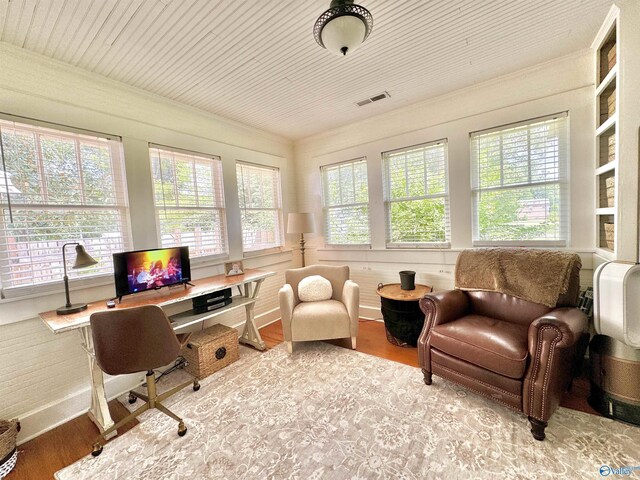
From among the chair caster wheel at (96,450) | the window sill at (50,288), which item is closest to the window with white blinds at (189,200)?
the window sill at (50,288)

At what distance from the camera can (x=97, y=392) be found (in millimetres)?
1831

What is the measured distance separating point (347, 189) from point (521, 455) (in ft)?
10.0

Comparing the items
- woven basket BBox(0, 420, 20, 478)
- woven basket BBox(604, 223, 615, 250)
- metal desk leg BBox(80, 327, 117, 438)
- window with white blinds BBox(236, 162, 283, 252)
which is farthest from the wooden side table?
woven basket BBox(0, 420, 20, 478)

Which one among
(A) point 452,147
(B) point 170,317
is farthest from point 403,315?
(B) point 170,317

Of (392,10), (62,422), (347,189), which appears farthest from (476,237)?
(62,422)

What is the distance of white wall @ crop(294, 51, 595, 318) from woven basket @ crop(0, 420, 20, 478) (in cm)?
322

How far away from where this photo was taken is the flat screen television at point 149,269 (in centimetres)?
209

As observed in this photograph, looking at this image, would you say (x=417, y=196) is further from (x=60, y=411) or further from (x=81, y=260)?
(x=60, y=411)

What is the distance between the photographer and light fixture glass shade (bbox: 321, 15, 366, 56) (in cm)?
138

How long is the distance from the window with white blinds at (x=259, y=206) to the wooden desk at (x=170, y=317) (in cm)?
61

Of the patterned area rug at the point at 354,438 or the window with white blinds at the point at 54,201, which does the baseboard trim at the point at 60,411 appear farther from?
the window with white blinds at the point at 54,201

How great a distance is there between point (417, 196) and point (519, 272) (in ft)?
4.56

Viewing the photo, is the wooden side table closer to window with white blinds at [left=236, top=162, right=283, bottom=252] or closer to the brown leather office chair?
window with white blinds at [left=236, top=162, right=283, bottom=252]

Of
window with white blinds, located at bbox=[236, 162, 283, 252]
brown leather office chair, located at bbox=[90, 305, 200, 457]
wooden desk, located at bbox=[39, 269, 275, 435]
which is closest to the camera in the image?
brown leather office chair, located at bbox=[90, 305, 200, 457]
